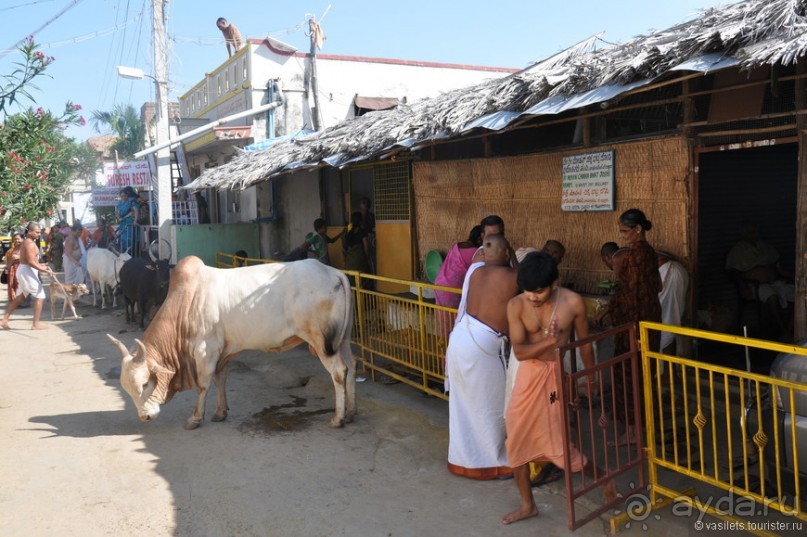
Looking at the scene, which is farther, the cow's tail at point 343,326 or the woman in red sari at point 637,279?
the cow's tail at point 343,326

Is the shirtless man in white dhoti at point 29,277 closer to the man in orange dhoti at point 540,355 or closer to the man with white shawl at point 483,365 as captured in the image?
the man with white shawl at point 483,365

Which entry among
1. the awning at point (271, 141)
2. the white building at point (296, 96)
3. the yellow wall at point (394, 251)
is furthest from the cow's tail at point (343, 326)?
the awning at point (271, 141)

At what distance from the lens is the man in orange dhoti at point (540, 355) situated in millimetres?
3633

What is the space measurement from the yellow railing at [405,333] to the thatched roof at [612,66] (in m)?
1.52

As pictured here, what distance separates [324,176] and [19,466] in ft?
27.1

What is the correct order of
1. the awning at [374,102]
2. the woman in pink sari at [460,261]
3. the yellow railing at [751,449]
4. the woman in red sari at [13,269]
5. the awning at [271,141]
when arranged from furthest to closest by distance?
the awning at [374,102]
the awning at [271,141]
the woman in red sari at [13,269]
the woman in pink sari at [460,261]
the yellow railing at [751,449]

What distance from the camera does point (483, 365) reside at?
4.32 meters

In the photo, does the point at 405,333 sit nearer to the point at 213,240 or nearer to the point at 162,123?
the point at 213,240

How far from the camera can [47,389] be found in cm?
764

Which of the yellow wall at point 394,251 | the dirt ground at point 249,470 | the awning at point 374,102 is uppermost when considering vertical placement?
the awning at point 374,102

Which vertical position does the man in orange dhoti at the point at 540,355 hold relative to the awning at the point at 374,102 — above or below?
below

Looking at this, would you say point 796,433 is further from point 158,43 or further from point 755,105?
point 158,43

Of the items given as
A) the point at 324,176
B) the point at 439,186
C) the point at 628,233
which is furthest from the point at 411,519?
the point at 324,176

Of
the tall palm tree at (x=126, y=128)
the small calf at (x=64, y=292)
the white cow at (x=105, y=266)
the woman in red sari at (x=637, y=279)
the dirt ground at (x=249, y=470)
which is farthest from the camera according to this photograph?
the tall palm tree at (x=126, y=128)
